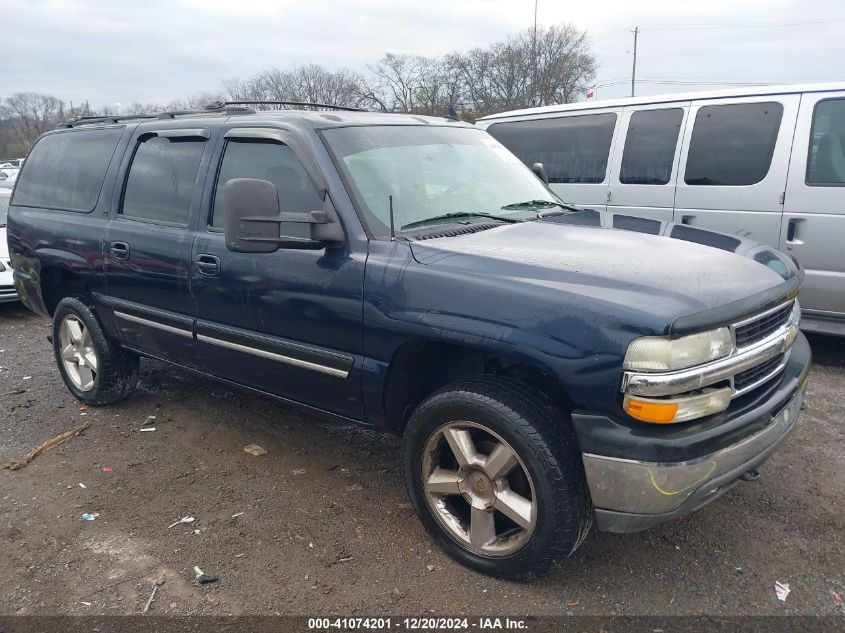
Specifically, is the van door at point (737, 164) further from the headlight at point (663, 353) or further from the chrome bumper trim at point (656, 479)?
the headlight at point (663, 353)

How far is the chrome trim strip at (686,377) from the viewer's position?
2154 mm

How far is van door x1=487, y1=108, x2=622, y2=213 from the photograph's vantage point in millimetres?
6004

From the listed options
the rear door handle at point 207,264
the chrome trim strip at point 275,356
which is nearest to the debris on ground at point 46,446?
the chrome trim strip at point 275,356

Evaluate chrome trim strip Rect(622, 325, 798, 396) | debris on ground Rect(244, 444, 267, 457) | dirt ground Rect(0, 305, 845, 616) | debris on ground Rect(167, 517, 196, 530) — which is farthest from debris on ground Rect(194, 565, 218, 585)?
chrome trim strip Rect(622, 325, 798, 396)

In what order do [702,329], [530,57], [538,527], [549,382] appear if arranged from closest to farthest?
[702,329] → [538,527] → [549,382] → [530,57]

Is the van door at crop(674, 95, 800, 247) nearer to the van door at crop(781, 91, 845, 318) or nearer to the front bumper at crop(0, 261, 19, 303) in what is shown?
the van door at crop(781, 91, 845, 318)

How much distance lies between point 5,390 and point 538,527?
4.54 metres

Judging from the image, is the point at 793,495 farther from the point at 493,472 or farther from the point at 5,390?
the point at 5,390

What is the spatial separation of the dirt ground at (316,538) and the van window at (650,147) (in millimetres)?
2306

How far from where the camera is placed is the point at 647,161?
5.71 metres

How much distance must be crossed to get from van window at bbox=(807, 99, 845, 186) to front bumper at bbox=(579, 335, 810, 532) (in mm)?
3152

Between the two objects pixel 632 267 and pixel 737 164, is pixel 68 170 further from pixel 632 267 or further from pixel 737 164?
pixel 737 164

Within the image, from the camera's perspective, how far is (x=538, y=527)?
2459 mm

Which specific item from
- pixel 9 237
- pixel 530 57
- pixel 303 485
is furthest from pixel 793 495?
pixel 530 57
